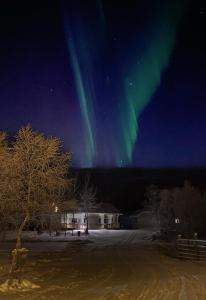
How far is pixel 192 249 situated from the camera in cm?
3472

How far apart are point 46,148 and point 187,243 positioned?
15791 mm

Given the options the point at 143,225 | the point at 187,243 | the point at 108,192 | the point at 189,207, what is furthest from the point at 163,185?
the point at 187,243

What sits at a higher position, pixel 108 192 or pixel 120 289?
pixel 108 192

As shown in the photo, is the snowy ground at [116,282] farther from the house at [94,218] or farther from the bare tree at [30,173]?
the house at [94,218]

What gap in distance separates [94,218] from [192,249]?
87.7 metres

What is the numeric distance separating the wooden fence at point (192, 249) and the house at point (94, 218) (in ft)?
243

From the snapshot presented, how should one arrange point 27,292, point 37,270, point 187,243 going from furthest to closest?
1. point 187,243
2. point 37,270
3. point 27,292

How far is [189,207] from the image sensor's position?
3526 inches

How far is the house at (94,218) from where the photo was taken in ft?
379

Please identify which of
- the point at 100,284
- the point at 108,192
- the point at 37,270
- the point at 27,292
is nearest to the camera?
the point at 27,292

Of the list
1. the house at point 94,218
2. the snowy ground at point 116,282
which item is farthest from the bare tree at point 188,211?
the snowy ground at point 116,282

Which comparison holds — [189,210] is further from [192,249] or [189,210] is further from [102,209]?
[192,249]

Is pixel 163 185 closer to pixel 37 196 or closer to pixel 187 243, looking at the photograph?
pixel 187 243

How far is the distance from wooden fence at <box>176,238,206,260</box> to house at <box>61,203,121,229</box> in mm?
74038
